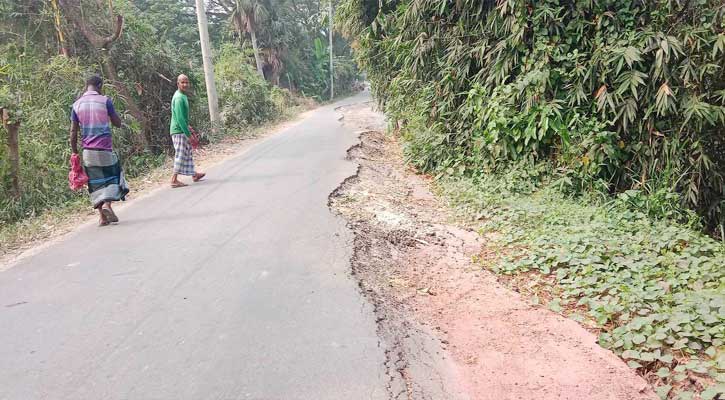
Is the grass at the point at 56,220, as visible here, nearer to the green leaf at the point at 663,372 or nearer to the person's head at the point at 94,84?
the person's head at the point at 94,84

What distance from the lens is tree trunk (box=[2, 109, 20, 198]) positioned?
7.19 meters

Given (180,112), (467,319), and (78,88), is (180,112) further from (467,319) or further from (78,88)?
(467,319)

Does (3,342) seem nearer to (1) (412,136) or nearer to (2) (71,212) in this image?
(2) (71,212)

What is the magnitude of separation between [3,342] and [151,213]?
10.4 ft

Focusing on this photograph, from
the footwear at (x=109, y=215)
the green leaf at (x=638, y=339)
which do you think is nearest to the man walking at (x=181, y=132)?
the footwear at (x=109, y=215)

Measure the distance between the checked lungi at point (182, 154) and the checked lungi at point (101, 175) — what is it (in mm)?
1877

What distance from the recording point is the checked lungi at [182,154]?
768cm

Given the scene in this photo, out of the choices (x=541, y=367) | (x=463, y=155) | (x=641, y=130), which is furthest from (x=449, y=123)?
(x=541, y=367)

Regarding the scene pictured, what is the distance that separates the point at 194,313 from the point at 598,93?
18.0 feet

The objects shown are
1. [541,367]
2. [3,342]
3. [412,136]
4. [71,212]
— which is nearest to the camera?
→ [541,367]

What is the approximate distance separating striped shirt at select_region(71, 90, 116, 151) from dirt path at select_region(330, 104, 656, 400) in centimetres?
285

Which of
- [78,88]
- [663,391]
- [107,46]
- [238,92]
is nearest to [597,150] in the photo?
[663,391]

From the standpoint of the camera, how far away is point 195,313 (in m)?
3.54

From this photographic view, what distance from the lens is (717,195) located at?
20.3ft
